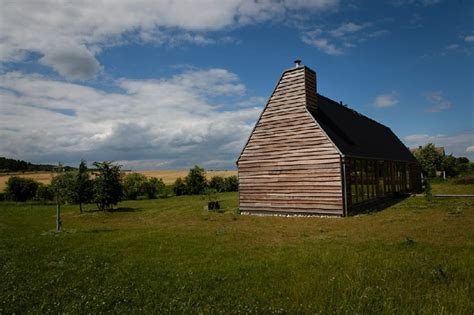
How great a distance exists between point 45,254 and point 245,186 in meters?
16.2

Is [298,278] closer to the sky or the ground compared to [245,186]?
closer to the ground

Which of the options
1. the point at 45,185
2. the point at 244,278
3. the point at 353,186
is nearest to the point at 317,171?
the point at 353,186

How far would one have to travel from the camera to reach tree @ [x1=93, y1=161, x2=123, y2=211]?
1355 inches

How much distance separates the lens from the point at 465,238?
40.7ft

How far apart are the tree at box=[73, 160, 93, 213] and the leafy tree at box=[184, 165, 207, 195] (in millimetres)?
20871

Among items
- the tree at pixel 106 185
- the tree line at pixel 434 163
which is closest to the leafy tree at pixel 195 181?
the tree at pixel 106 185

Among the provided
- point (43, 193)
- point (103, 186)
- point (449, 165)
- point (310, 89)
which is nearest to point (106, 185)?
point (103, 186)

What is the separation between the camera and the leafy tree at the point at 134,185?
→ 5084cm

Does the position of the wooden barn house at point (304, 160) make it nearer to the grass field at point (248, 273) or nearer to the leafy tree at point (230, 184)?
the grass field at point (248, 273)

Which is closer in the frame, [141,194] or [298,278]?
[298,278]

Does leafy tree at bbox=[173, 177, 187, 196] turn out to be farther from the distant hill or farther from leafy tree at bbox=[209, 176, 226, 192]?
the distant hill

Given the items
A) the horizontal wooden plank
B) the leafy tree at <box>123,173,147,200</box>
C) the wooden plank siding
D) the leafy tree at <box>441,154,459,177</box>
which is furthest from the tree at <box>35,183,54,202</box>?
the leafy tree at <box>441,154,459,177</box>

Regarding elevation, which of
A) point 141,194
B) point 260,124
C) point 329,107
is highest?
point 329,107

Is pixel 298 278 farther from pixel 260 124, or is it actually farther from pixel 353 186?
pixel 260 124
